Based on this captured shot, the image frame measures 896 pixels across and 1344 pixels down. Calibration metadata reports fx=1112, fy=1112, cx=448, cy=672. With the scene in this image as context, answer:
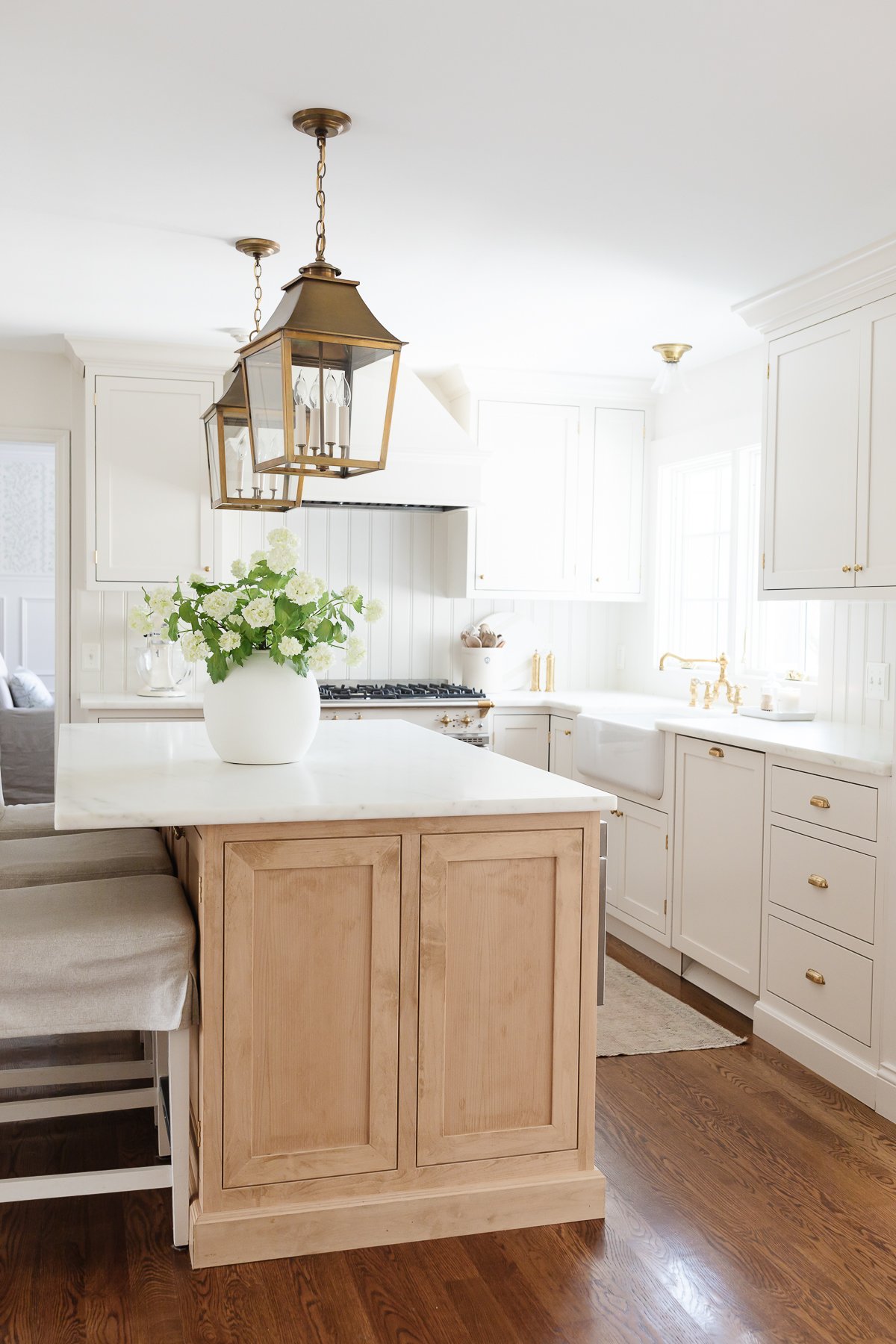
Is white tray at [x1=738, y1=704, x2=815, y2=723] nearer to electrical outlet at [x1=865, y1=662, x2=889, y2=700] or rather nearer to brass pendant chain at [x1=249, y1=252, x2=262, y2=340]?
electrical outlet at [x1=865, y1=662, x2=889, y2=700]

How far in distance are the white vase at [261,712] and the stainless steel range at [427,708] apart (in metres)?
2.02

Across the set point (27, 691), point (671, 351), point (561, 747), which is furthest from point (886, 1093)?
point (27, 691)

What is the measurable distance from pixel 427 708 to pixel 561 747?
618 millimetres

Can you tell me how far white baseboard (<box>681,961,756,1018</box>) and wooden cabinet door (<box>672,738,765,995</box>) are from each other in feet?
0.24

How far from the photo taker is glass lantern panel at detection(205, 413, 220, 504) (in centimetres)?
305

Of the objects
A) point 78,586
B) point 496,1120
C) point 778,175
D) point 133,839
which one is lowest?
point 496,1120

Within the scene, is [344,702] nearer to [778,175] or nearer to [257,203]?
[257,203]

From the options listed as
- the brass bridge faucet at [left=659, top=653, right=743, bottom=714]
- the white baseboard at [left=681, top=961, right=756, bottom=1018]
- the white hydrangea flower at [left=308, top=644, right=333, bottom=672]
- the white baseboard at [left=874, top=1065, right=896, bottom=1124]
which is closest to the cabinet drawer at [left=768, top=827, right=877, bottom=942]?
the white baseboard at [left=874, top=1065, right=896, bottom=1124]

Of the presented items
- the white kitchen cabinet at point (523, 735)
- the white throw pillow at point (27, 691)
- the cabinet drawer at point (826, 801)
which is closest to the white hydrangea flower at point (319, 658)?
the cabinet drawer at point (826, 801)

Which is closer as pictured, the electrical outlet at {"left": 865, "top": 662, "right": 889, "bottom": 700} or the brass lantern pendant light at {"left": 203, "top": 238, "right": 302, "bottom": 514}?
the brass lantern pendant light at {"left": 203, "top": 238, "right": 302, "bottom": 514}

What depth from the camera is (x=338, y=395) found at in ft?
7.57

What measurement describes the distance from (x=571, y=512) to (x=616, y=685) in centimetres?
98

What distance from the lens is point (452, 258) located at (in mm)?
3516

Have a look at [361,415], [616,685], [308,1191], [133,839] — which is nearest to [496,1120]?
[308,1191]
